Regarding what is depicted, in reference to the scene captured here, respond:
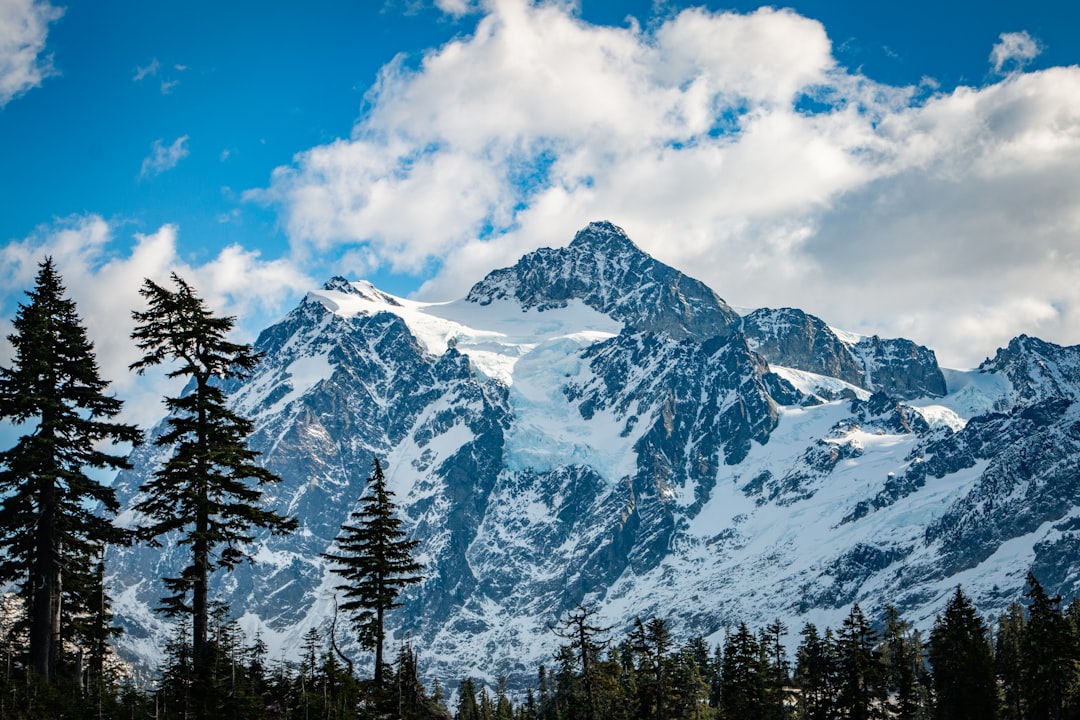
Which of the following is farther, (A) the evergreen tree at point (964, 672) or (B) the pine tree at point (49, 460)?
(A) the evergreen tree at point (964, 672)

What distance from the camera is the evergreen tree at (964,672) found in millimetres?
78188

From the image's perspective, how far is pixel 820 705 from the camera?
3130 inches

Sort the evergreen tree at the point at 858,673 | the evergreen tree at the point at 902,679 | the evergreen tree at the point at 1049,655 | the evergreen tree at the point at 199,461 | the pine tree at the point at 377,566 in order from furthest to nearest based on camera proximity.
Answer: the evergreen tree at the point at 902,679, the evergreen tree at the point at 858,673, the evergreen tree at the point at 1049,655, the pine tree at the point at 377,566, the evergreen tree at the point at 199,461

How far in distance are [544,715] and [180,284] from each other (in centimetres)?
10286

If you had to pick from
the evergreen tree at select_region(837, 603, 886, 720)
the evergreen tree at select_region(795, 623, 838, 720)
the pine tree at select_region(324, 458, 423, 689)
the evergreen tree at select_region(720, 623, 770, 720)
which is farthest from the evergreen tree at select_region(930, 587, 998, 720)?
the pine tree at select_region(324, 458, 423, 689)

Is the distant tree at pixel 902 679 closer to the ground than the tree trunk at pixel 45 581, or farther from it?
closer to the ground

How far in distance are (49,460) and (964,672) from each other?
66.5 meters

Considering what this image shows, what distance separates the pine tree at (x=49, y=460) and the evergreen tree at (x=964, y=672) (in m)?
63.1

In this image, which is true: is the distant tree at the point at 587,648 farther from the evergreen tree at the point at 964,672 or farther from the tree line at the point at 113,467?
the evergreen tree at the point at 964,672

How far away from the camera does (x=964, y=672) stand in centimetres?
7994

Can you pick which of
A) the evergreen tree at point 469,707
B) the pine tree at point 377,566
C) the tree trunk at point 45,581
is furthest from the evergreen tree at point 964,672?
the tree trunk at point 45,581

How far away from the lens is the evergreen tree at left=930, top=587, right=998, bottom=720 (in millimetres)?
78188

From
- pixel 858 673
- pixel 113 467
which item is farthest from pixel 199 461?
pixel 858 673

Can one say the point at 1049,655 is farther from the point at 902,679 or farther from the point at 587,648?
the point at 587,648
